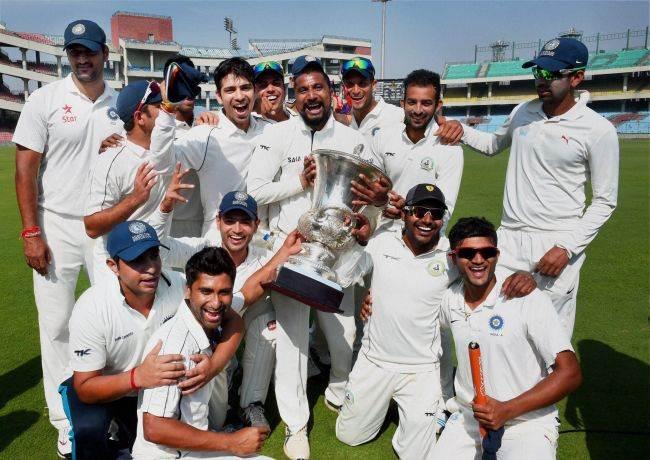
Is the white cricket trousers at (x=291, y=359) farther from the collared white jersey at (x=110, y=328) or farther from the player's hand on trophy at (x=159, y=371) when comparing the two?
the player's hand on trophy at (x=159, y=371)

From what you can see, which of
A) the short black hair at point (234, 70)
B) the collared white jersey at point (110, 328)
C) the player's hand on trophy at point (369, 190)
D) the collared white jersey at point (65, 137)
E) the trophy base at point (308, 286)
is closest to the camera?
the collared white jersey at point (110, 328)

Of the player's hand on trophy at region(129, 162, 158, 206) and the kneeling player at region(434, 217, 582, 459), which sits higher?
the player's hand on trophy at region(129, 162, 158, 206)

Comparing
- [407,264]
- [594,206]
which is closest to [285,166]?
[407,264]

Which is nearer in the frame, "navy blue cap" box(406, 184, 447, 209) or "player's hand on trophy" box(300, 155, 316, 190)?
"navy blue cap" box(406, 184, 447, 209)

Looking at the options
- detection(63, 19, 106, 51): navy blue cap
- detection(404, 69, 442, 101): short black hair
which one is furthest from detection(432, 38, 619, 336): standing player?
detection(63, 19, 106, 51): navy blue cap

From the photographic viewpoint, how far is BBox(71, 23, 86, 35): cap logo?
12.7ft

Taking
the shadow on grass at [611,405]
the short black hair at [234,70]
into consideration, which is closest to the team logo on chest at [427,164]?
the short black hair at [234,70]

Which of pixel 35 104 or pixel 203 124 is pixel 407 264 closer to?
pixel 203 124

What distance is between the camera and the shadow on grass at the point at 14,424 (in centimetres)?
389

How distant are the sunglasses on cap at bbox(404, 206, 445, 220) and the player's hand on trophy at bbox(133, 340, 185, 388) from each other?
185cm

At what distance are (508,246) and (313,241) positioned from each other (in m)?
1.55

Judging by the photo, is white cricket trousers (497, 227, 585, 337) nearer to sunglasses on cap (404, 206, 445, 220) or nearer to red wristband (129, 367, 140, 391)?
sunglasses on cap (404, 206, 445, 220)

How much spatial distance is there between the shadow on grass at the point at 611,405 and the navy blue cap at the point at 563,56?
2714 millimetres

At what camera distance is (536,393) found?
3.02 meters
